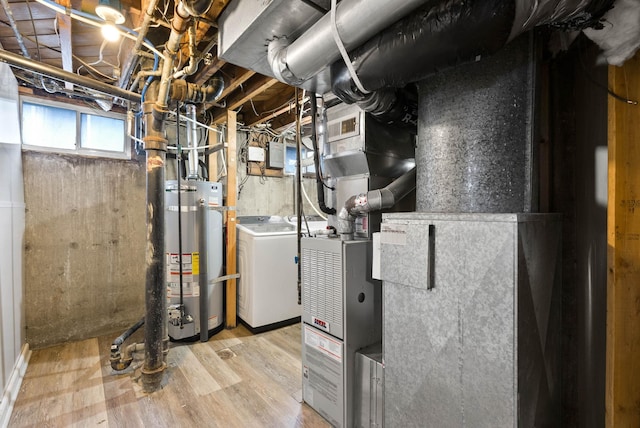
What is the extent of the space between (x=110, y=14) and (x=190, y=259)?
75.7 inches

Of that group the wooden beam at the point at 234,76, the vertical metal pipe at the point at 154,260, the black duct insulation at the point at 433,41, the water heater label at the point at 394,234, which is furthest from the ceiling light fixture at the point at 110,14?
the water heater label at the point at 394,234

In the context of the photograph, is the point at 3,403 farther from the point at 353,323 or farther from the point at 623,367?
the point at 623,367

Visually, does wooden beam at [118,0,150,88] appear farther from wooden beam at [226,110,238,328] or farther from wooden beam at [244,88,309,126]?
wooden beam at [244,88,309,126]

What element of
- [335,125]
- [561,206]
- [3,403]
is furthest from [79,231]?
[561,206]

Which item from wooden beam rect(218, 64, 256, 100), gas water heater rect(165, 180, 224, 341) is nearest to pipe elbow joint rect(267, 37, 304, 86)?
wooden beam rect(218, 64, 256, 100)

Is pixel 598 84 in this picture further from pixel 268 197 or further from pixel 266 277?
pixel 268 197

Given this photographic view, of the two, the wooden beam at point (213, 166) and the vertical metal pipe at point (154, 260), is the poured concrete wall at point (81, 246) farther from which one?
the vertical metal pipe at point (154, 260)

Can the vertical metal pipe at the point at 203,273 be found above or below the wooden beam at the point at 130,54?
below

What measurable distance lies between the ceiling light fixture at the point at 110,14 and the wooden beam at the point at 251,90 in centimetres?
104

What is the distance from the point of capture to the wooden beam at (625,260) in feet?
3.31

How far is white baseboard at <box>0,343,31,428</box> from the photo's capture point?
1.68 m

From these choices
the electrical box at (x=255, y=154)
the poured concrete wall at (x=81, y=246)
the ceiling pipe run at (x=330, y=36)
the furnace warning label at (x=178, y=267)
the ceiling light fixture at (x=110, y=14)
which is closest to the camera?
the ceiling pipe run at (x=330, y=36)

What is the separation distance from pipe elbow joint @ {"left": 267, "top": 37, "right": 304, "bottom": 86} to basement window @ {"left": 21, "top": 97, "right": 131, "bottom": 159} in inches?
94.0

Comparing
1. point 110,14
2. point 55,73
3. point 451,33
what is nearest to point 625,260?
point 451,33
